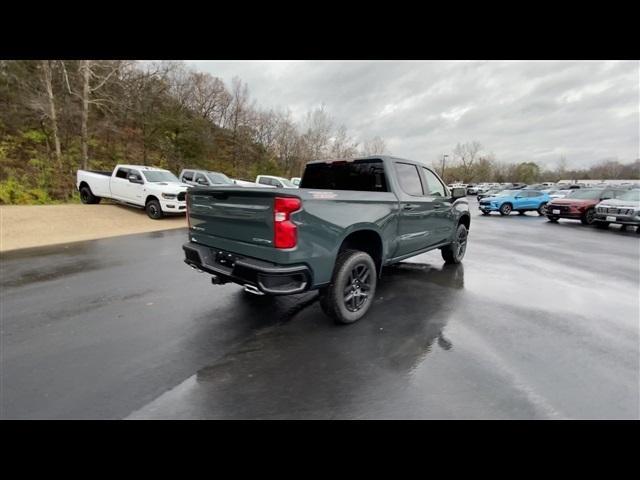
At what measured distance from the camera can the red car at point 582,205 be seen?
13.5 metres

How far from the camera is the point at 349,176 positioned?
4.53 m

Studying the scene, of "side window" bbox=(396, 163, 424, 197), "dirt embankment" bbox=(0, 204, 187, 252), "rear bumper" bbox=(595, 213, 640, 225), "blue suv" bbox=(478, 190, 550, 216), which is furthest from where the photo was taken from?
"blue suv" bbox=(478, 190, 550, 216)

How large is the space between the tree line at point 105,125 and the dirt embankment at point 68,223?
3.20 m

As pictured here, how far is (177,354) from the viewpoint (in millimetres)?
2926

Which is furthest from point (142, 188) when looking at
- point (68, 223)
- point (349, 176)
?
point (349, 176)

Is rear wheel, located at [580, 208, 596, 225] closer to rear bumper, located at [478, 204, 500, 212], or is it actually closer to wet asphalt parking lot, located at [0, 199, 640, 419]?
rear bumper, located at [478, 204, 500, 212]

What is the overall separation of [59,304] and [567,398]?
579 centimetres

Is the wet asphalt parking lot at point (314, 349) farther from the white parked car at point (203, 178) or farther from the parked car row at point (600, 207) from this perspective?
the white parked car at point (203, 178)

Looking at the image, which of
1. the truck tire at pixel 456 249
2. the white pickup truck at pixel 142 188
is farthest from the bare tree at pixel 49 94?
the truck tire at pixel 456 249

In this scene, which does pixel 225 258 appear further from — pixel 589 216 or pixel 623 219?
pixel 589 216

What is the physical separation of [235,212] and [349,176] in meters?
2.03

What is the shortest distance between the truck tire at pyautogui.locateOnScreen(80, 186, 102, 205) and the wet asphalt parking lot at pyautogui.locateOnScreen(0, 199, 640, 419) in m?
9.30

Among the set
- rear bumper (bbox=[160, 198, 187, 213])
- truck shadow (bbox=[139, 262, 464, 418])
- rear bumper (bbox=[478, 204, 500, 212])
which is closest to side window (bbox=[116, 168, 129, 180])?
rear bumper (bbox=[160, 198, 187, 213])

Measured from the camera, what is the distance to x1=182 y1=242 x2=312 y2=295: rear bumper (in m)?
2.83
